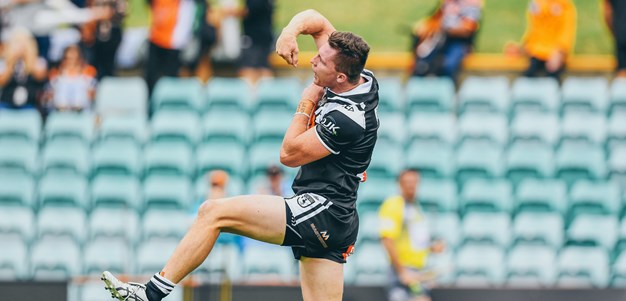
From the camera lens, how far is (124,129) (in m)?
13.8

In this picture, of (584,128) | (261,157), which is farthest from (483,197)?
(261,157)

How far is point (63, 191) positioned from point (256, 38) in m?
3.11

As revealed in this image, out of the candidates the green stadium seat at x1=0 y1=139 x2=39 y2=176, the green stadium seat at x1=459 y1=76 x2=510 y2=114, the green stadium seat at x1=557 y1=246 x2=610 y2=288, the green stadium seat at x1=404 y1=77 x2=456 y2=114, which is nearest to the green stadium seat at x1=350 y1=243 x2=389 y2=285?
the green stadium seat at x1=557 y1=246 x2=610 y2=288

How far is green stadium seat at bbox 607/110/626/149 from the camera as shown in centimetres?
1397

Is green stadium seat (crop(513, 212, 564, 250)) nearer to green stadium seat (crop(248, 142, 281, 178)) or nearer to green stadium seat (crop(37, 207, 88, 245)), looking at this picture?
green stadium seat (crop(248, 142, 281, 178))

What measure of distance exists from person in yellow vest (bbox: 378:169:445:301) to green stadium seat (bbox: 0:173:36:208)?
4.29 meters

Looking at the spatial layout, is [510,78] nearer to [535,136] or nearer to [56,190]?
[535,136]

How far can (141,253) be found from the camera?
12.6 metres

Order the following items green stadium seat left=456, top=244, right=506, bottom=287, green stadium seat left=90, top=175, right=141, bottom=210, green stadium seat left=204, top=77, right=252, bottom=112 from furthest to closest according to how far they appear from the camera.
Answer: green stadium seat left=204, top=77, right=252, bottom=112 → green stadium seat left=90, top=175, right=141, bottom=210 → green stadium seat left=456, top=244, right=506, bottom=287

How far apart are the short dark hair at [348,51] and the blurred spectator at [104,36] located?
7.64m

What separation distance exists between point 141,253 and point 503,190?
4.15 meters

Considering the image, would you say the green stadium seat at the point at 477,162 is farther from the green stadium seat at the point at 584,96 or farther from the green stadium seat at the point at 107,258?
the green stadium seat at the point at 107,258

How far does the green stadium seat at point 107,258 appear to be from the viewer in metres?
12.6

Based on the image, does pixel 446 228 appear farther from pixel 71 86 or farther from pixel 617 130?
pixel 71 86
